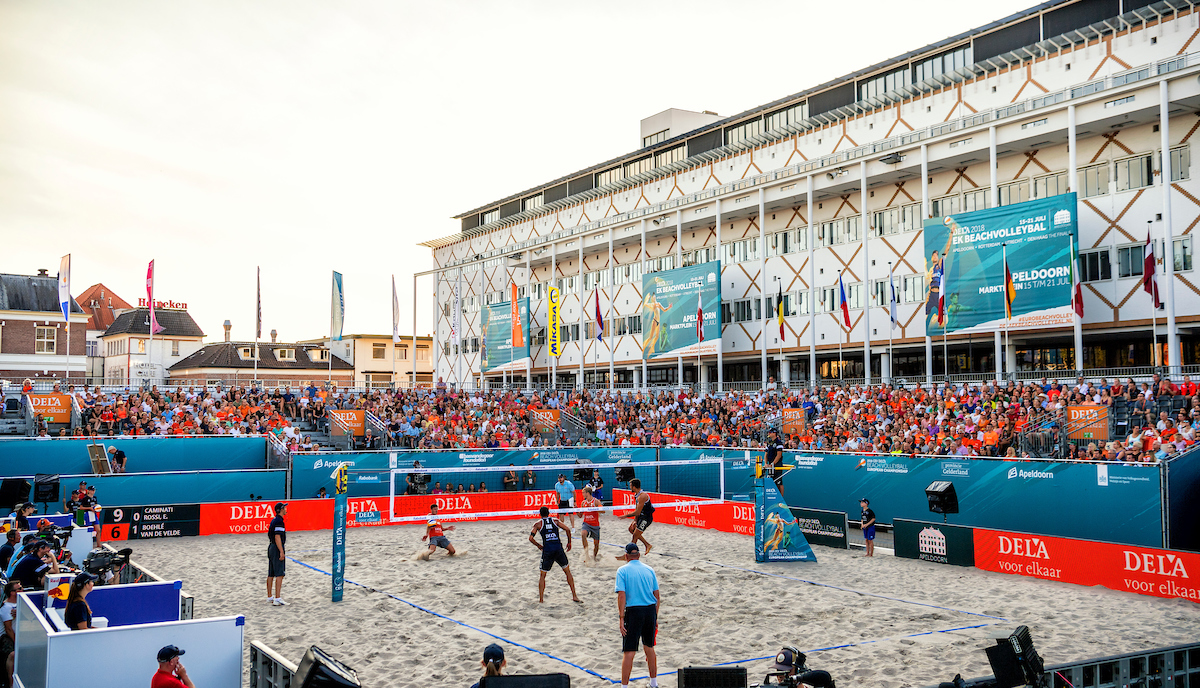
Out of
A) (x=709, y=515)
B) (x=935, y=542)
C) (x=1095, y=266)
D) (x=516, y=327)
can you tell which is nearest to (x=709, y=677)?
(x=935, y=542)

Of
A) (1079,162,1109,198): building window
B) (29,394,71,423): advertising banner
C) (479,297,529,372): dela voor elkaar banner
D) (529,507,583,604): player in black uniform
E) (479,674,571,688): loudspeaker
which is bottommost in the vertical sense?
(529,507,583,604): player in black uniform

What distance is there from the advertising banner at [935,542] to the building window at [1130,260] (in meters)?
18.6

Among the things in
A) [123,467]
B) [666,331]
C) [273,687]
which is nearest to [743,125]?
[666,331]

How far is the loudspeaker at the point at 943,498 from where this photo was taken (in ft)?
64.7

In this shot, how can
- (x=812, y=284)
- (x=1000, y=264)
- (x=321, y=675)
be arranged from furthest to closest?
(x=812, y=284)
(x=1000, y=264)
(x=321, y=675)

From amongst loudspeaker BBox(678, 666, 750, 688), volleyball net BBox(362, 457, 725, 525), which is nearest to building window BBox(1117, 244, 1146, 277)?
volleyball net BBox(362, 457, 725, 525)

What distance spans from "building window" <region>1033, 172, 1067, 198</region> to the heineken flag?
22001mm

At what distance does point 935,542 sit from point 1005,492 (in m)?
3.09

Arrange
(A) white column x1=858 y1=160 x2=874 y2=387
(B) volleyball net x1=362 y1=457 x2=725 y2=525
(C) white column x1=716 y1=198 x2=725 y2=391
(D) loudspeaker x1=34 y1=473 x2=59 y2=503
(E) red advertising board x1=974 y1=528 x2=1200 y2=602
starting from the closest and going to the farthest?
(E) red advertising board x1=974 y1=528 x2=1200 y2=602 < (D) loudspeaker x1=34 y1=473 x2=59 y2=503 < (B) volleyball net x1=362 y1=457 x2=725 y2=525 < (A) white column x1=858 y1=160 x2=874 y2=387 < (C) white column x1=716 y1=198 x2=725 y2=391

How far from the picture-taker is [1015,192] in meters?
35.3

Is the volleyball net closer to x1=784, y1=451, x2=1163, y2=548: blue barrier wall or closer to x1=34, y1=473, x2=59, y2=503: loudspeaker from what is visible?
x1=784, y1=451, x2=1163, y2=548: blue barrier wall

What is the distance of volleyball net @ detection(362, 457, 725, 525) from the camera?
86.7 ft

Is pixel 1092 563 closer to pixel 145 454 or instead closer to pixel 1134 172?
pixel 1134 172

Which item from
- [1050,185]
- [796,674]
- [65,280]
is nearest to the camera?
[796,674]
